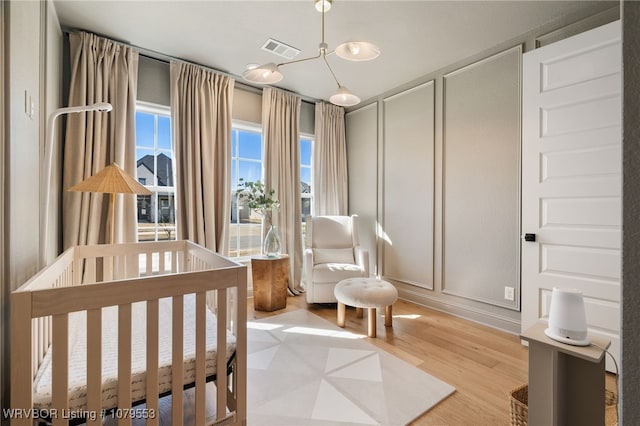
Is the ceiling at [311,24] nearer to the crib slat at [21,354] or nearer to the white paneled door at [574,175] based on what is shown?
the white paneled door at [574,175]

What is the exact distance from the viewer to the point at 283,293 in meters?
3.17

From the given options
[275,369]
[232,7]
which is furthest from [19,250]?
[232,7]

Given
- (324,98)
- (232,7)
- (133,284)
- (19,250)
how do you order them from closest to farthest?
(133,284) < (19,250) < (232,7) < (324,98)

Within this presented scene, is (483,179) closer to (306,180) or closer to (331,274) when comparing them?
(331,274)

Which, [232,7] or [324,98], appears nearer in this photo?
[232,7]

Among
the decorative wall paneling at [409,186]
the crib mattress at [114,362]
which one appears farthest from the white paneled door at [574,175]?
the crib mattress at [114,362]

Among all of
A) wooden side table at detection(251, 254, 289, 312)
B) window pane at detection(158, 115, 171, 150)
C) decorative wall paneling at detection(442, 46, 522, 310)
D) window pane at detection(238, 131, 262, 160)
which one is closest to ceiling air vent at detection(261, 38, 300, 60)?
window pane at detection(238, 131, 262, 160)

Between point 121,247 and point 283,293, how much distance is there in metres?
1.60

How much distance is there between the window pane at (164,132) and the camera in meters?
3.01

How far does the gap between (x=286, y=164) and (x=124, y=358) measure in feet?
9.36

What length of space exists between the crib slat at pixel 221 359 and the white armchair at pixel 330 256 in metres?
1.89

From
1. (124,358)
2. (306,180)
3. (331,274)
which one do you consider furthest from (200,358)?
(306,180)

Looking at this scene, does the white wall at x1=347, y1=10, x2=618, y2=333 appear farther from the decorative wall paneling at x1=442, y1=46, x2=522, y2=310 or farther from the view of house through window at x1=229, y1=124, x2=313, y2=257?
the view of house through window at x1=229, y1=124, x2=313, y2=257

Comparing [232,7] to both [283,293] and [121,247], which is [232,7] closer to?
[121,247]
